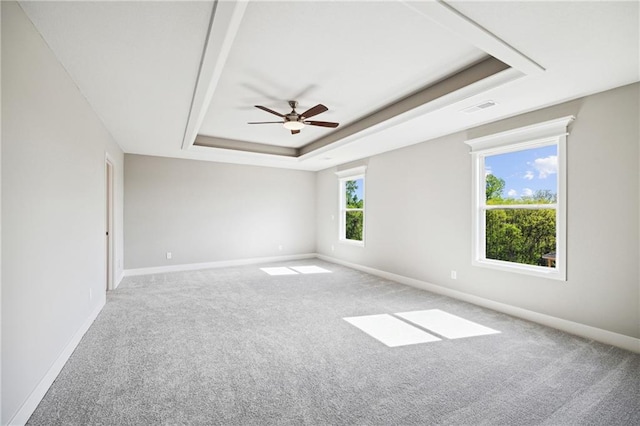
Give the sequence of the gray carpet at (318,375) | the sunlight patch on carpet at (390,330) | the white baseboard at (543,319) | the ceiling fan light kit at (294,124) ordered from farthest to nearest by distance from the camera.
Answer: the ceiling fan light kit at (294,124), the sunlight patch on carpet at (390,330), the white baseboard at (543,319), the gray carpet at (318,375)

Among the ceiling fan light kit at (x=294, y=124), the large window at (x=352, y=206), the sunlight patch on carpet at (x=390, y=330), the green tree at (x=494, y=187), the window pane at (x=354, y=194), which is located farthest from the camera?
the window pane at (x=354, y=194)

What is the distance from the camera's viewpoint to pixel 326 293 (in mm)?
4680

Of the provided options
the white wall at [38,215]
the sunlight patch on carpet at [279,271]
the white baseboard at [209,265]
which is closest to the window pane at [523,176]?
the sunlight patch on carpet at [279,271]

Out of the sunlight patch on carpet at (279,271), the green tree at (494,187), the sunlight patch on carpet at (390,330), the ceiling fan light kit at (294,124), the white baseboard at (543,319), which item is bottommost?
the sunlight patch on carpet at (390,330)

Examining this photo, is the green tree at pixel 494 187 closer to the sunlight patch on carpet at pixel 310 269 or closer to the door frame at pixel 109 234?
the sunlight patch on carpet at pixel 310 269

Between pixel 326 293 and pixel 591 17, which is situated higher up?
pixel 591 17

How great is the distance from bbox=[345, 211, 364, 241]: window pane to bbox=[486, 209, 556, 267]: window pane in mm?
2934

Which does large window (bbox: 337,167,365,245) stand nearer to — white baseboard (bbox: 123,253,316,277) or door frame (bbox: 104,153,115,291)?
white baseboard (bbox: 123,253,316,277)

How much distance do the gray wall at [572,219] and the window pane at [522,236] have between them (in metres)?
0.25

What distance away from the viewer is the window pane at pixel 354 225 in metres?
6.76

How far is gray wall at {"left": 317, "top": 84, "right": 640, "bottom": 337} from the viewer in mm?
2836

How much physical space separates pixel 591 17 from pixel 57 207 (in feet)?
12.7

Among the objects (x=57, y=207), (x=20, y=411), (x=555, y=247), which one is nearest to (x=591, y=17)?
(x=555, y=247)

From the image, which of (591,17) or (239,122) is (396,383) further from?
(239,122)
